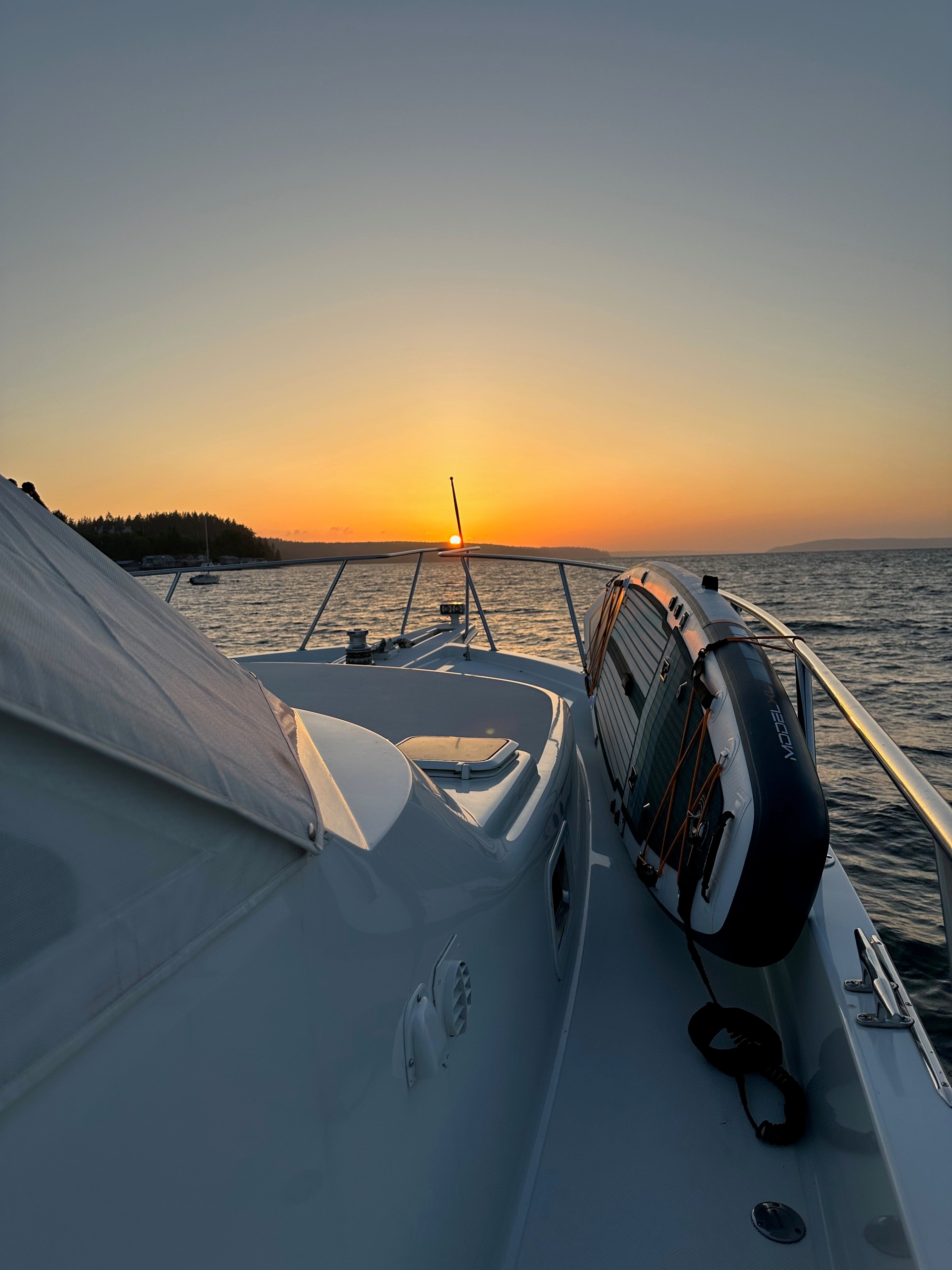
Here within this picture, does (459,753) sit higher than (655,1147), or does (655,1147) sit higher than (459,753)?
(459,753)

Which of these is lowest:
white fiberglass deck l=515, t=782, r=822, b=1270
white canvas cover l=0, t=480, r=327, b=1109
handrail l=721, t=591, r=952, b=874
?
white fiberglass deck l=515, t=782, r=822, b=1270

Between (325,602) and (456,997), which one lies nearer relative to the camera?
(456,997)

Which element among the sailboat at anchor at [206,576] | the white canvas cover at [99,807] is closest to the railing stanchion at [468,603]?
the sailboat at anchor at [206,576]

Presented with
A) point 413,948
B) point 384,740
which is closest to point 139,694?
point 413,948

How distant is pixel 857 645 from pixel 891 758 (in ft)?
60.5

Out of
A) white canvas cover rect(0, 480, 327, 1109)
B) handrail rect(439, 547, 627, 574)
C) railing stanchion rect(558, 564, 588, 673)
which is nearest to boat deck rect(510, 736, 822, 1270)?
white canvas cover rect(0, 480, 327, 1109)

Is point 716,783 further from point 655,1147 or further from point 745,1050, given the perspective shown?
point 655,1147

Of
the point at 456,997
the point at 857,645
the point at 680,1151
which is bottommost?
the point at 857,645

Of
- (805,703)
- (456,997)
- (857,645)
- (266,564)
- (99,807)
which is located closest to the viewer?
(99,807)

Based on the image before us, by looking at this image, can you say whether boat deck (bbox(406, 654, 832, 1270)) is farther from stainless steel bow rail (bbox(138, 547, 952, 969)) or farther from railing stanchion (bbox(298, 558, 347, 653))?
railing stanchion (bbox(298, 558, 347, 653))

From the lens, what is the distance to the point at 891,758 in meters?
1.39

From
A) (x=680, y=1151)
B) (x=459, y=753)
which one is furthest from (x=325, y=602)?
(x=680, y=1151)

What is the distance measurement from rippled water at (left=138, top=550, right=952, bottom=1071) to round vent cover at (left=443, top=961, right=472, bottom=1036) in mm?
2271

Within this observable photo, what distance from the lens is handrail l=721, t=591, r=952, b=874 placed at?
1146mm
